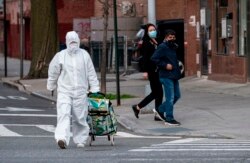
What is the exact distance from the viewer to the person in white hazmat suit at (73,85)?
1285 cm

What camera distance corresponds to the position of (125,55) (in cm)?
3553

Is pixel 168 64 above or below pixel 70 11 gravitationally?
below

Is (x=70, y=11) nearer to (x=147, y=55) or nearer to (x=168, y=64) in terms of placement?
(x=147, y=55)

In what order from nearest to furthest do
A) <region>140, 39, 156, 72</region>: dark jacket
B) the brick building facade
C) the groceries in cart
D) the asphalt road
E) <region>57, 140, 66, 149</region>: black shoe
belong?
the asphalt road
<region>57, 140, 66, 149</region>: black shoe
the groceries in cart
<region>140, 39, 156, 72</region>: dark jacket
the brick building facade

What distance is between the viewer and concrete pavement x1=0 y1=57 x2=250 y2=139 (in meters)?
15.9

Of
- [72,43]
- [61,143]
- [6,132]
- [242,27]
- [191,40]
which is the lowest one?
[6,132]

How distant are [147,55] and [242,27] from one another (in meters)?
8.76

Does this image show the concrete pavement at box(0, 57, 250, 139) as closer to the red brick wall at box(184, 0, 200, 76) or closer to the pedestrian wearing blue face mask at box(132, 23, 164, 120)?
the pedestrian wearing blue face mask at box(132, 23, 164, 120)

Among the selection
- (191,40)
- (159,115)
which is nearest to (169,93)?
(159,115)

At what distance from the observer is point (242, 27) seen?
2539 cm

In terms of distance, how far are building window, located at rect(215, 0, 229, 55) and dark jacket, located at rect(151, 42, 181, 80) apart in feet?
33.3

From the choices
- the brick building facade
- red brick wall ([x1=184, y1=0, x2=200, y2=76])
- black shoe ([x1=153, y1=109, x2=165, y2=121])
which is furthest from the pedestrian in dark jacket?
red brick wall ([x1=184, y1=0, x2=200, y2=76])

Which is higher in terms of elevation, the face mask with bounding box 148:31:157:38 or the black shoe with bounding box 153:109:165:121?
the face mask with bounding box 148:31:157:38

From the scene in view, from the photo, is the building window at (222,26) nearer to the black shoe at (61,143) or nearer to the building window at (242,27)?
the building window at (242,27)
